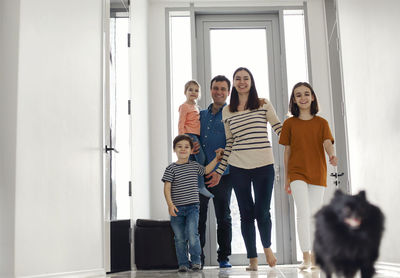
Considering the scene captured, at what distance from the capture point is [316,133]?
3.16 meters

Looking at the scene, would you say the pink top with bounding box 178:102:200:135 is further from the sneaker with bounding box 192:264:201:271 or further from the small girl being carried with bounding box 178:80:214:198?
the sneaker with bounding box 192:264:201:271

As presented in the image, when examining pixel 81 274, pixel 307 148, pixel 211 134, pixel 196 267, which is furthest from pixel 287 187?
pixel 81 274

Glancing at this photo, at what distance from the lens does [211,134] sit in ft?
12.1

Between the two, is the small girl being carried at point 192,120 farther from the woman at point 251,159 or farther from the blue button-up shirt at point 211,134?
the woman at point 251,159

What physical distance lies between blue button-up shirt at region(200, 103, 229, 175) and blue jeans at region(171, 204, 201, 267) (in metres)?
0.41

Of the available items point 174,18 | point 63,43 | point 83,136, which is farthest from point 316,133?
point 174,18

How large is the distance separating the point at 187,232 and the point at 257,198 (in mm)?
602

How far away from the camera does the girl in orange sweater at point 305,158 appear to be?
3.08 m

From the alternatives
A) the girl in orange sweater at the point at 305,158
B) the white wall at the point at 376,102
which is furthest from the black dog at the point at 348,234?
the girl in orange sweater at the point at 305,158

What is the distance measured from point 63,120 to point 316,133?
1589mm

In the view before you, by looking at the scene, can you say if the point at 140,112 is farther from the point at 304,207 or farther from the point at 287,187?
the point at 304,207

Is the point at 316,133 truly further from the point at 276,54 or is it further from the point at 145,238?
the point at 276,54

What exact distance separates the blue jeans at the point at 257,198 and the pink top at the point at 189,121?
2.04ft

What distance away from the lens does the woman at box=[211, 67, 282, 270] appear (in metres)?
3.24
